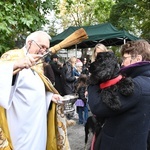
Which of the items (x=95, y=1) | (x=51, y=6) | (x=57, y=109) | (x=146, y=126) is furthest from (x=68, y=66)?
(x=95, y=1)

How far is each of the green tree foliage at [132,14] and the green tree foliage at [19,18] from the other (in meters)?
13.9

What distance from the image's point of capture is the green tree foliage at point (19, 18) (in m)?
3.46

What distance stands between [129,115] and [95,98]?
26 cm

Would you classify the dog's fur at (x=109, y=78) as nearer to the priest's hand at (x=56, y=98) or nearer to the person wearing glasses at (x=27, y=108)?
the person wearing glasses at (x=27, y=108)

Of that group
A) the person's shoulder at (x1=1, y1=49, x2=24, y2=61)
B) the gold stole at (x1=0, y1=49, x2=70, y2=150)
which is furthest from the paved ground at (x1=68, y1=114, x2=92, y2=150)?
the person's shoulder at (x1=1, y1=49, x2=24, y2=61)

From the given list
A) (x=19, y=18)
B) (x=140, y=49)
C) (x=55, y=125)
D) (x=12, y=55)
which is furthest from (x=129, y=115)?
(x=19, y=18)

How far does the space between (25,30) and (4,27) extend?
70 cm

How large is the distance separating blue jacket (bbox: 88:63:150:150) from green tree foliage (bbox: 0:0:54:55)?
1.96 m

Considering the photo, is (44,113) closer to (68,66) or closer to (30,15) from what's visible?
(30,15)

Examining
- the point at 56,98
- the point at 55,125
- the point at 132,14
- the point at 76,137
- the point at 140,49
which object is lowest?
the point at 76,137

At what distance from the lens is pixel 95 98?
1827 millimetres

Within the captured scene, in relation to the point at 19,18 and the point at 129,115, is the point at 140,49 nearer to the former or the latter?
the point at 129,115

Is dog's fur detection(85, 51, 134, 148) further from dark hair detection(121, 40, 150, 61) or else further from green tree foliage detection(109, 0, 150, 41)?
green tree foliage detection(109, 0, 150, 41)

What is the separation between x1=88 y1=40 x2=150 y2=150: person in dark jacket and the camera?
176 centimetres
